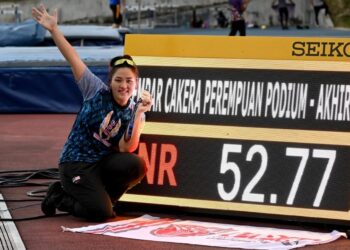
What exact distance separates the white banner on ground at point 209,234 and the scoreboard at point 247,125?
163 millimetres

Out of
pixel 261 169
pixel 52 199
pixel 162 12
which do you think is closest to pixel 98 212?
pixel 52 199

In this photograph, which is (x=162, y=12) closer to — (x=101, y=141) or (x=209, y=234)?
(x=101, y=141)

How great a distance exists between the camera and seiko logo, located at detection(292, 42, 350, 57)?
6688 mm

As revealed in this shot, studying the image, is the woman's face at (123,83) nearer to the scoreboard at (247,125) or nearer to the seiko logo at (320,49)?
the scoreboard at (247,125)

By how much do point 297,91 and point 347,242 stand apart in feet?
3.64

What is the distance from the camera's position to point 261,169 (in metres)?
6.77

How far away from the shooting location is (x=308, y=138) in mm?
6688

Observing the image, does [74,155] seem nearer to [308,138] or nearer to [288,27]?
[308,138]

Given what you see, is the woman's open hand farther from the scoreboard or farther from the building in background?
the building in background

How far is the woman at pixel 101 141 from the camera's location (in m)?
6.81

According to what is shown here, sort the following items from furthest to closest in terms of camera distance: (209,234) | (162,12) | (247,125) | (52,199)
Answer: (162,12)
(52,199)
(247,125)
(209,234)

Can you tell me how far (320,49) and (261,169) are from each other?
91 cm

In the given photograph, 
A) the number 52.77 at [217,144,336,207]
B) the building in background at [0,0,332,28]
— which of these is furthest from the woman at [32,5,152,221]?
the building in background at [0,0,332,28]

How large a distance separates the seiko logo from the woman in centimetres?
108
